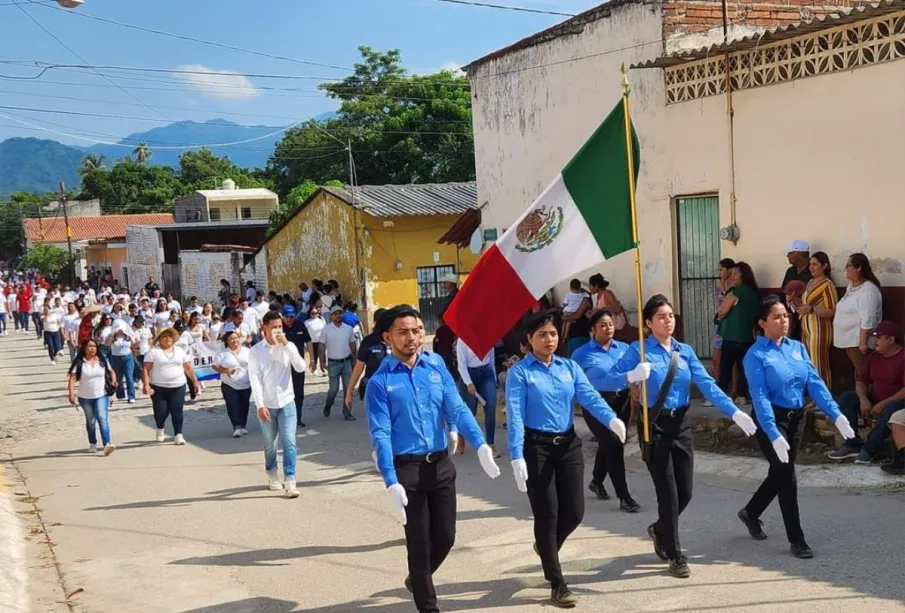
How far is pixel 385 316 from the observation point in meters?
5.92

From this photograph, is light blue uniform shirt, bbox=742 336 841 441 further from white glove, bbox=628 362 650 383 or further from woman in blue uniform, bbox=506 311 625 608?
woman in blue uniform, bbox=506 311 625 608

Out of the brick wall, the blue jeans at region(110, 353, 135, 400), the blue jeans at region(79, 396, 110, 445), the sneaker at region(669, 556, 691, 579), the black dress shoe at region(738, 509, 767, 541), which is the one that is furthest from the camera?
the blue jeans at region(110, 353, 135, 400)

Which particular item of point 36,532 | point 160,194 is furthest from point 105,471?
point 160,194

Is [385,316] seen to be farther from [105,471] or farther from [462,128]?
[462,128]

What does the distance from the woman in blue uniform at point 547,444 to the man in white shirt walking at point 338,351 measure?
27.5 ft

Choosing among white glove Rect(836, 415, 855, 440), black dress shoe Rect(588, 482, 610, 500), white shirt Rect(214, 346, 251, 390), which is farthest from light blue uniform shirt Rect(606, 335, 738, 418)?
white shirt Rect(214, 346, 251, 390)

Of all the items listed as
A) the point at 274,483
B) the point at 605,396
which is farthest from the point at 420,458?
the point at 274,483

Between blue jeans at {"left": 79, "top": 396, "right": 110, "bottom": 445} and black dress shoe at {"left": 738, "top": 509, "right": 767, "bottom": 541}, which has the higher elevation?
blue jeans at {"left": 79, "top": 396, "right": 110, "bottom": 445}

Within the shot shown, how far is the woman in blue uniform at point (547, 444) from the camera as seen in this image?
19.2ft

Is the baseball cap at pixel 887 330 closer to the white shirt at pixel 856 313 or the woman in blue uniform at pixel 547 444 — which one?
the white shirt at pixel 856 313

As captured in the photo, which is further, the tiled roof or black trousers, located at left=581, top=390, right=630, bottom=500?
the tiled roof

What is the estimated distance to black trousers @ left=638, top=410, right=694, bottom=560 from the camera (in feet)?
20.2

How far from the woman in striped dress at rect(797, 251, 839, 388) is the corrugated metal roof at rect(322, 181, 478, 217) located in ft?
50.6

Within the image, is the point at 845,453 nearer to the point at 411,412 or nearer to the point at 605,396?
the point at 605,396
